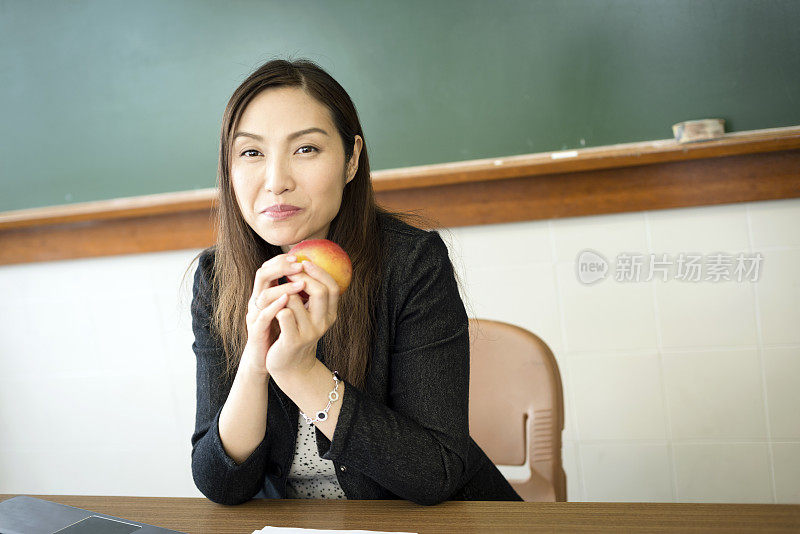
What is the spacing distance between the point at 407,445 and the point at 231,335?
1.22 feet

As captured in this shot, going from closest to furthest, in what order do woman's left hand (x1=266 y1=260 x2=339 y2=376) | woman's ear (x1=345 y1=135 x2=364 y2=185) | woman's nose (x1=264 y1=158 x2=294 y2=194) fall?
woman's left hand (x1=266 y1=260 x2=339 y2=376) → woman's nose (x1=264 y1=158 x2=294 y2=194) → woman's ear (x1=345 y1=135 x2=364 y2=185)

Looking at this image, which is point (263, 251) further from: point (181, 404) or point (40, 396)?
point (40, 396)

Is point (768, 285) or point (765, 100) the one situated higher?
point (765, 100)

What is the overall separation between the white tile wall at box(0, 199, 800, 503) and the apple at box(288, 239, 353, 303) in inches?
35.5

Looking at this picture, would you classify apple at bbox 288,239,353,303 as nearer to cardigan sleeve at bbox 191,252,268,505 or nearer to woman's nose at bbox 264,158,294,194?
woman's nose at bbox 264,158,294,194

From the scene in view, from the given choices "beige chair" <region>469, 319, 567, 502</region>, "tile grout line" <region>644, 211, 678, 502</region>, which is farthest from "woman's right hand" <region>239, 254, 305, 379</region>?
"tile grout line" <region>644, 211, 678, 502</region>


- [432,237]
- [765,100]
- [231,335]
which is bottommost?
[231,335]

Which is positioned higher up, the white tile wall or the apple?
the apple

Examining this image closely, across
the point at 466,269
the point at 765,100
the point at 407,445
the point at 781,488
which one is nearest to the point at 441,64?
the point at 466,269

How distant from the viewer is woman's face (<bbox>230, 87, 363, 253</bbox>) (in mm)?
1103

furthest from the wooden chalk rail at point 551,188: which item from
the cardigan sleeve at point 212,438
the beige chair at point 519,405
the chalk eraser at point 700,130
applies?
the cardigan sleeve at point 212,438

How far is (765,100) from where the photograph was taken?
170 centimetres

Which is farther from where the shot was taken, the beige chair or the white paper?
the beige chair

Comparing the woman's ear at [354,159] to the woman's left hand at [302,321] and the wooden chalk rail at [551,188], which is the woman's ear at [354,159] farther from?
the wooden chalk rail at [551,188]
